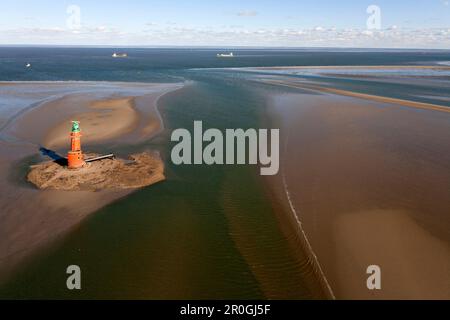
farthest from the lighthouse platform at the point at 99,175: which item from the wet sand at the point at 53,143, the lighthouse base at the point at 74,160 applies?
the wet sand at the point at 53,143

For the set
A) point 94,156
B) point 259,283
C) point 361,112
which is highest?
point 361,112

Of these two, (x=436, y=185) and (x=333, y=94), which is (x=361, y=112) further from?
(x=436, y=185)

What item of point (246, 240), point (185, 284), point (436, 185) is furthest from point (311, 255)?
point (436, 185)

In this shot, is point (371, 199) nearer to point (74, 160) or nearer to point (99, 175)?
point (99, 175)

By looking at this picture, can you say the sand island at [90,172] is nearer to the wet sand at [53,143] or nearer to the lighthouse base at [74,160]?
the lighthouse base at [74,160]

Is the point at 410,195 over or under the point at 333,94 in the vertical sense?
under

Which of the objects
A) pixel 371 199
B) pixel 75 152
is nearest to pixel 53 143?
pixel 75 152
